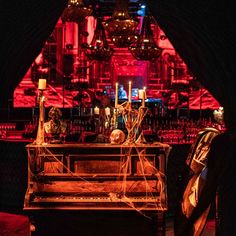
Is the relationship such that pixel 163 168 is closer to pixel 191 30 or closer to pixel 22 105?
pixel 191 30

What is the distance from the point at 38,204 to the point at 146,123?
11.2 ft

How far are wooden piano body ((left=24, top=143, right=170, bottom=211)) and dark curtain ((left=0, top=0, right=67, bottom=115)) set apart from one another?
97cm

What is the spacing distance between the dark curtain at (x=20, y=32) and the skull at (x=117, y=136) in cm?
119

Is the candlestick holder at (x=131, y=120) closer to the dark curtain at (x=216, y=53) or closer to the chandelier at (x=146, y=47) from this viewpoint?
the dark curtain at (x=216, y=53)

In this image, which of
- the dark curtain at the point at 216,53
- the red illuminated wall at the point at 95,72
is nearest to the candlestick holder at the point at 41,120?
the dark curtain at the point at 216,53

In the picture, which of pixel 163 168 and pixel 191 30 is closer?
pixel 191 30

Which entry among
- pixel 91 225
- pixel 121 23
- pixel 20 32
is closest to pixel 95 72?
pixel 121 23

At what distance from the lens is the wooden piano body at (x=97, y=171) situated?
4531 millimetres

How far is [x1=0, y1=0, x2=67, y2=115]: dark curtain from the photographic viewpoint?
3.63 m

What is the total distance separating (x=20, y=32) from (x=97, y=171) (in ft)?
5.38

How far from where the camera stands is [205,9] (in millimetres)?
3436

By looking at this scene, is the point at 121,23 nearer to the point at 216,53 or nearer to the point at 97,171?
the point at 97,171

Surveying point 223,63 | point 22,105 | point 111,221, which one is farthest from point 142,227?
point 22,105

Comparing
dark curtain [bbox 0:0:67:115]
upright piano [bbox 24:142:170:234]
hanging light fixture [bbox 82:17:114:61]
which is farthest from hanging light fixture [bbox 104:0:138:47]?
hanging light fixture [bbox 82:17:114:61]
